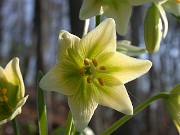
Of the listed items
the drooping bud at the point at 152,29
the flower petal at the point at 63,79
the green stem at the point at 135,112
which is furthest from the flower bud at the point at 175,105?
the flower petal at the point at 63,79

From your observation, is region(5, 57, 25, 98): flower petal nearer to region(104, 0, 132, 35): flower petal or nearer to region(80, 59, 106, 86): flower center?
region(80, 59, 106, 86): flower center

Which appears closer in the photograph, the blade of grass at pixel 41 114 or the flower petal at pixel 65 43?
the flower petal at pixel 65 43

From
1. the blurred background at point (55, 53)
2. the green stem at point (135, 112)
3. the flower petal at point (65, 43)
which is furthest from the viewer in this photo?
the blurred background at point (55, 53)

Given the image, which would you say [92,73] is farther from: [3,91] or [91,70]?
[3,91]

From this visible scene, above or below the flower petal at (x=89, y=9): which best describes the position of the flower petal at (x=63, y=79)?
below

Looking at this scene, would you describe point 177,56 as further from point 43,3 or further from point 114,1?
point 114,1

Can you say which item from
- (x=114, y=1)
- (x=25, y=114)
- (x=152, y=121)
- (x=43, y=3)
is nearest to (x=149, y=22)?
(x=114, y=1)

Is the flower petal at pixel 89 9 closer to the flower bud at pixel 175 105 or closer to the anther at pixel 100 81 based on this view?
the anther at pixel 100 81

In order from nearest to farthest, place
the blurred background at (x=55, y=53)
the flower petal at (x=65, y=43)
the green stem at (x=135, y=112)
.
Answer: the flower petal at (x=65, y=43) → the green stem at (x=135, y=112) → the blurred background at (x=55, y=53)
